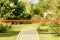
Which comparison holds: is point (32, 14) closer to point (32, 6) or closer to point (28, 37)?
point (32, 6)

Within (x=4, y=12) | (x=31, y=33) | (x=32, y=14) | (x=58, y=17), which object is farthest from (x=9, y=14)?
(x=31, y=33)

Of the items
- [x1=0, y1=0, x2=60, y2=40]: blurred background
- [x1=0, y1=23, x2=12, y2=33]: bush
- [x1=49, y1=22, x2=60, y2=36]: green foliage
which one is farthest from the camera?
[x1=0, y1=0, x2=60, y2=40]: blurred background

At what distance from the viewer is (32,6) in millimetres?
12961

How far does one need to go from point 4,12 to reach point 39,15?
2.78 m

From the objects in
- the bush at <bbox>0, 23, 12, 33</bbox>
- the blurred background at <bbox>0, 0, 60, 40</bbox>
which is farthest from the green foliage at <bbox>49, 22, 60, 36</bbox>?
the bush at <bbox>0, 23, 12, 33</bbox>

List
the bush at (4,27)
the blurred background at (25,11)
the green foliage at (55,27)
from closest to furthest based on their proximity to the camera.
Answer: the green foliage at (55,27)
the bush at (4,27)
the blurred background at (25,11)

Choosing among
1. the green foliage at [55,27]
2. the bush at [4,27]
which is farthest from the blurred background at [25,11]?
the green foliage at [55,27]

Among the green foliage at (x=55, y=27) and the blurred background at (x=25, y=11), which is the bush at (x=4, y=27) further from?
the green foliage at (x=55, y=27)

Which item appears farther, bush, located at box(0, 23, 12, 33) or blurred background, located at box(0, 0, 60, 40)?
blurred background, located at box(0, 0, 60, 40)

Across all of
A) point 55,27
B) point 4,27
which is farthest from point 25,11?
point 55,27

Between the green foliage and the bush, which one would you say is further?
the bush

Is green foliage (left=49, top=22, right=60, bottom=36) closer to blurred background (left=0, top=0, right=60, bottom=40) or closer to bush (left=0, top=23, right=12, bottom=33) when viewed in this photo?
blurred background (left=0, top=0, right=60, bottom=40)

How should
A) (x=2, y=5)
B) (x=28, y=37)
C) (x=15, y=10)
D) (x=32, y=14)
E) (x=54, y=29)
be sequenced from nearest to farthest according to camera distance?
(x=28, y=37) → (x=54, y=29) → (x=2, y=5) → (x=15, y=10) → (x=32, y=14)

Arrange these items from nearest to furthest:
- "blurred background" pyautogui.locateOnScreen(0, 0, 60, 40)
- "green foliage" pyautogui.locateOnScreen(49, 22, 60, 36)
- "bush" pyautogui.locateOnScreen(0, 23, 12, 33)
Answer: "green foliage" pyautogui.locateOnScreen(49, 22, 60, 36), "bush" pyautogui.locateOnScreen(0, 23, 12, 33), "blurred background" pyautogui.locateOnScreen(0, 0, 60, 40)
